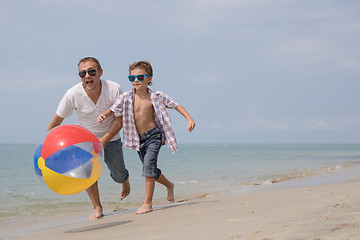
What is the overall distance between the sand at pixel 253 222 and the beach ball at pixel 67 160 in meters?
0.53

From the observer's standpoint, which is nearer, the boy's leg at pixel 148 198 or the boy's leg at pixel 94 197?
the boy's leg at pixel 148 198

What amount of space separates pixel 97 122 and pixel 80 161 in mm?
1116

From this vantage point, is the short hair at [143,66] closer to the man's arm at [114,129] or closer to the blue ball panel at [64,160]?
the man's arm at [114,129]

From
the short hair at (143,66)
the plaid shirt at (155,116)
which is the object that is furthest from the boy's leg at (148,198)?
the short hair at (143,66)

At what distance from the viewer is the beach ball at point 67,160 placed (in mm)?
3840

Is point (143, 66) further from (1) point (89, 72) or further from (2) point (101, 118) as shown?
(2) point (101, 118)

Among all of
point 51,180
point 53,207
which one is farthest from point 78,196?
point 51,180

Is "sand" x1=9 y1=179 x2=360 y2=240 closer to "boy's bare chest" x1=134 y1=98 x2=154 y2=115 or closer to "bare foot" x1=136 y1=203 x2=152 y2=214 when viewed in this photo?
"bare foot" x1=136 y1=203 x2=152 y2=214

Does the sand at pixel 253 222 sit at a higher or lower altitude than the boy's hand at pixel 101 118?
lower

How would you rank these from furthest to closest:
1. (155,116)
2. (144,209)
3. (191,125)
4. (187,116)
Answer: (155,116) < (144,209) < (187,116) < (191,125)

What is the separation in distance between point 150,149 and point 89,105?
0.93 meters

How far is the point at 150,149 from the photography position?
4867mm

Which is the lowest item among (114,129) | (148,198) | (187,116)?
(148,198)

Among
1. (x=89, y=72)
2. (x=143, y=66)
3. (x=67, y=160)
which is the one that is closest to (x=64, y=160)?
(x=67, y=160)
